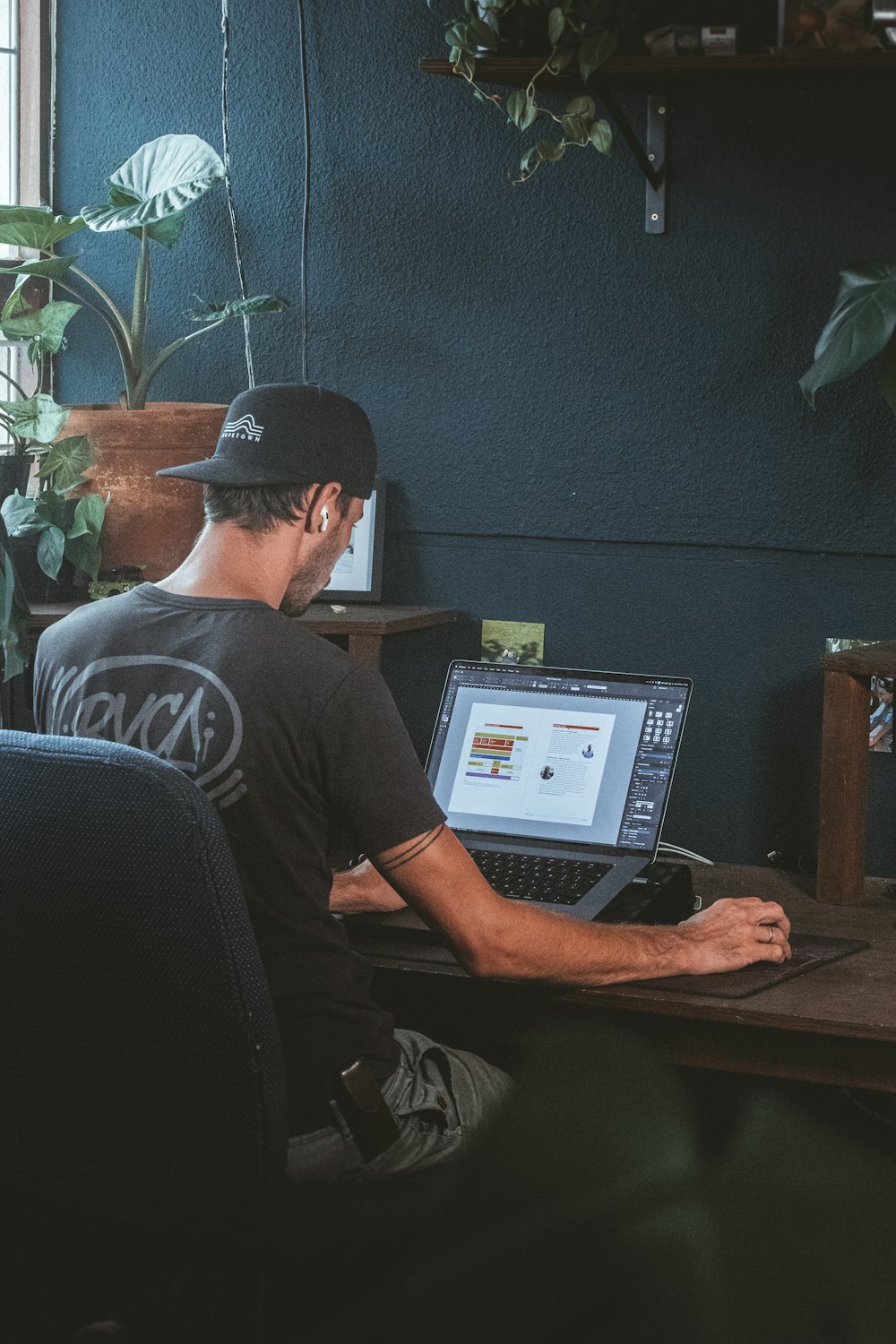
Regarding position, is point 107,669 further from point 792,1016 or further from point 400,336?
point 400,336

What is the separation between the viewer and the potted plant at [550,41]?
6.19ft

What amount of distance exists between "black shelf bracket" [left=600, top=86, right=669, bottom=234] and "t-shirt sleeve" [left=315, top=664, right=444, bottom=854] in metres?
1.10

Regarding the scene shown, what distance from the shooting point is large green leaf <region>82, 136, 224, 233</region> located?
216cm

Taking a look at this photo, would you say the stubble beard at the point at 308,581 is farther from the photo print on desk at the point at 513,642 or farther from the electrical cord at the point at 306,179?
the electrical cord at the point at 306,179

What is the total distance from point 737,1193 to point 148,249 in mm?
1753

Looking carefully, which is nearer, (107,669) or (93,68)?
(107,669)

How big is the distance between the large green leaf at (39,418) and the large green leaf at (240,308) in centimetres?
27

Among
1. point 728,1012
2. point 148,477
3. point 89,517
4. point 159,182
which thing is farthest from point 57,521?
point 728,1012

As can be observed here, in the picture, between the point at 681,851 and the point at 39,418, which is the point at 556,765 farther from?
the point at 39,418

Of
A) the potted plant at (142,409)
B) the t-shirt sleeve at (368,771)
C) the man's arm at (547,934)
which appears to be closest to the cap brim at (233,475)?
the t-shirt sleeve at (368,771)

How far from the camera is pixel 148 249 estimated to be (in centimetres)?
237

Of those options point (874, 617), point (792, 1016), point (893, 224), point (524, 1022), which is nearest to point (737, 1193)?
point (792, 1016)

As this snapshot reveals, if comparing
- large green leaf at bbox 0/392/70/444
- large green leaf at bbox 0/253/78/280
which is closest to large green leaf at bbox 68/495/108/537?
large green leaf at bbox 0/392/70/444

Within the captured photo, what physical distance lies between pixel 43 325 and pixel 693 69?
3.53 ft
